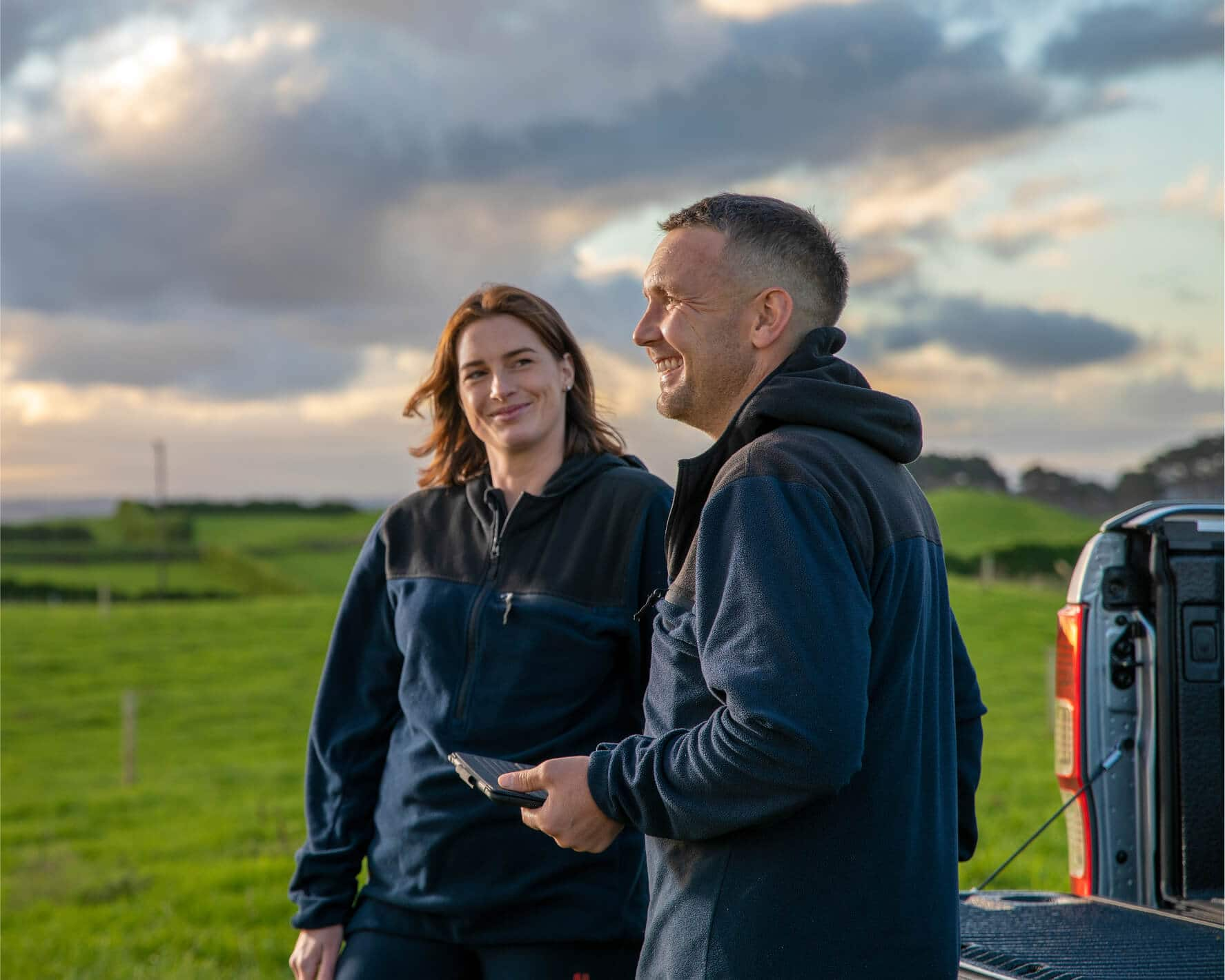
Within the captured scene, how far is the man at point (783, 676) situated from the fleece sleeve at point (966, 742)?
45 centimetres

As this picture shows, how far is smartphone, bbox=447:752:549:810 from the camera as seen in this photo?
229 cm

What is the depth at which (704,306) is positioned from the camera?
7.55 ft

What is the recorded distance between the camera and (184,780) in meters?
19.1

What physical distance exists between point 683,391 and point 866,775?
2.55 feet

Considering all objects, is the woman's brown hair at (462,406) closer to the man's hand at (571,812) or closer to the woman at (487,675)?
the woman at (487,675)

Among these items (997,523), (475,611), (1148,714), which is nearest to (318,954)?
(475,611)

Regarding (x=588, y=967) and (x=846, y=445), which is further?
(x=588, y=967)

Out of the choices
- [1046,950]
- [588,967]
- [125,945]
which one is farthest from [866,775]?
[125,945]

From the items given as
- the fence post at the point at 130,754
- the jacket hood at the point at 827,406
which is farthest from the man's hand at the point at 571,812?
the fence post at the point at 130,754

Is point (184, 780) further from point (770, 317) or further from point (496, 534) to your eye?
point (770, 317)

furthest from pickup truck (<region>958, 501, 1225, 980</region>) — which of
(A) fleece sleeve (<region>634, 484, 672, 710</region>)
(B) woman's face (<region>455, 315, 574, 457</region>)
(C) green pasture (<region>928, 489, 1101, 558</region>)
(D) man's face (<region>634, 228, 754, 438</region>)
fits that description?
(C) green pasture (<region>928, 489, 1101, 558</region>)

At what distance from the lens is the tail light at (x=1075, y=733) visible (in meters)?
4.11

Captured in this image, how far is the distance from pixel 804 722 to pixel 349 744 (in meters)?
1.84

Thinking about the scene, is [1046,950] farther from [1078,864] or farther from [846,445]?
[846,445]
